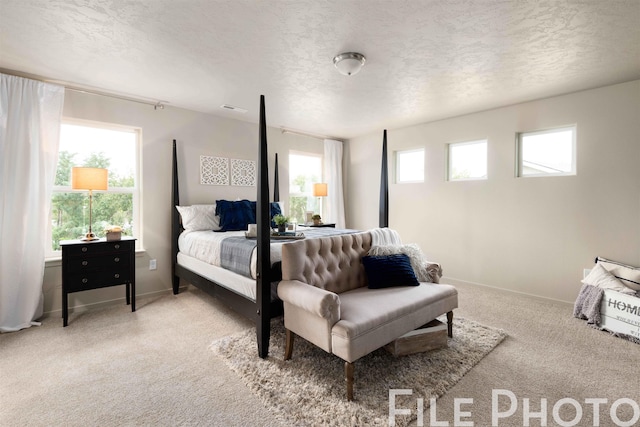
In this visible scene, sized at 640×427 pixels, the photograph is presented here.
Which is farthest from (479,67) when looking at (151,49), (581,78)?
(151,49)

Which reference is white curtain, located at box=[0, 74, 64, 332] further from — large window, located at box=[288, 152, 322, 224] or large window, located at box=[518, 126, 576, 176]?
large window, located at box=[518, 126, 576, 176]

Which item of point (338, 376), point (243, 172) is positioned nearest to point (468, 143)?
point (243, 172)

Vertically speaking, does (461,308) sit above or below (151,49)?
below

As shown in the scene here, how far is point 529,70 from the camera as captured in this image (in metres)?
2.77

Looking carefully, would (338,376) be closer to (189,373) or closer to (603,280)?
(189,373)

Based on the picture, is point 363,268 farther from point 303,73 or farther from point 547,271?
point 547,271

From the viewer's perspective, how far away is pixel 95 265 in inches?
117

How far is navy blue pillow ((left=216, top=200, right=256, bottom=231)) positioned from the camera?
12.0 feet

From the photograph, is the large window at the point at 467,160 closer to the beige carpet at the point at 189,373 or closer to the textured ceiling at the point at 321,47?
the textured ceiling at the point at 321,47

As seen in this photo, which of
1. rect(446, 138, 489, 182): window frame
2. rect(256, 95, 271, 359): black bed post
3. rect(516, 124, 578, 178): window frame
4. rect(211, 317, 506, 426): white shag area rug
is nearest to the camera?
rect(211, 317, 506, 426): white shag area rug

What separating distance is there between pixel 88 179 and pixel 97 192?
0.61 metres

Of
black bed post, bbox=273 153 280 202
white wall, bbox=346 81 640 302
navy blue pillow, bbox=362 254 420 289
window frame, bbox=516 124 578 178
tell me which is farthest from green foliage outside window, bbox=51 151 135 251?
window frame, bbox=516 124 578 178

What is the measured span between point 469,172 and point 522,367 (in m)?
2.85

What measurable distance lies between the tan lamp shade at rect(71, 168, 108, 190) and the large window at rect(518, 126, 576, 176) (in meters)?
4.85
